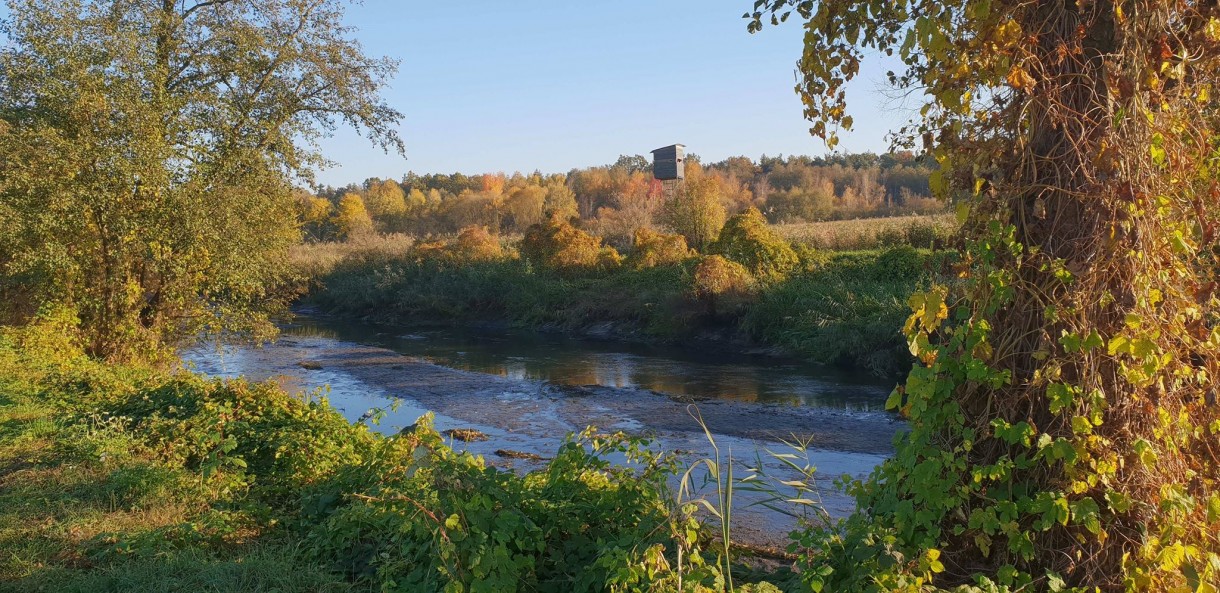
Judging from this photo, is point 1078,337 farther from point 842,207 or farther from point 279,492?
point 842,207

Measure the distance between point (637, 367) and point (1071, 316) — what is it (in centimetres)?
1728

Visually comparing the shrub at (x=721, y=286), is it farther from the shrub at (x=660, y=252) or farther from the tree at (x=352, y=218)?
the tree at (x=352, y=218)

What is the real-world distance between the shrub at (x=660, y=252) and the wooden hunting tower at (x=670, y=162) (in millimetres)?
12553

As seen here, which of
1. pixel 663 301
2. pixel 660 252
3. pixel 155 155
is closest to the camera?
pixel 155 155

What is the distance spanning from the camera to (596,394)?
17266mm

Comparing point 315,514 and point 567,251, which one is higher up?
point 567,251

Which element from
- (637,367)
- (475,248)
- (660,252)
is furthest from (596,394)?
(475,248)

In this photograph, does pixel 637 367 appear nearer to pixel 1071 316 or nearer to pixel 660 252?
pixel 660 252

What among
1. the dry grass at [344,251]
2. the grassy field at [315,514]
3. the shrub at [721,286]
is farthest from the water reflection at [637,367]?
the dry grass at [344,251]

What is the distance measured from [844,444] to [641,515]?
845cm

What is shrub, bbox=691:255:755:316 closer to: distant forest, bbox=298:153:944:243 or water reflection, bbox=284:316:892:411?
water reflection, bbox=284:316:892:411

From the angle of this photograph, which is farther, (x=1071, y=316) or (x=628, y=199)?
(x=628, y=199)

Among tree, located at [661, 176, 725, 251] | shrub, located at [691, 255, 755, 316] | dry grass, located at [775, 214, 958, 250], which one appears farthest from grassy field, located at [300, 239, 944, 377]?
tree, located at [661, 176, 725, 251]

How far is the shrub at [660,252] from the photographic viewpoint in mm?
29609
